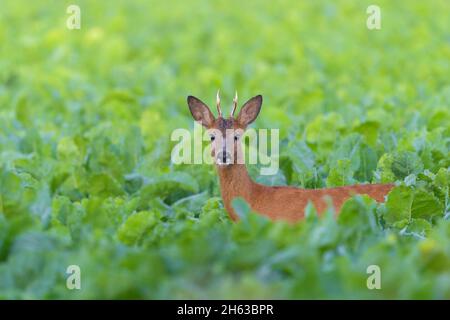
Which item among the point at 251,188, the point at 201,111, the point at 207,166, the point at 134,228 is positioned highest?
the point at 201,111

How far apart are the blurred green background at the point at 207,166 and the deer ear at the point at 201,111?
0.59m

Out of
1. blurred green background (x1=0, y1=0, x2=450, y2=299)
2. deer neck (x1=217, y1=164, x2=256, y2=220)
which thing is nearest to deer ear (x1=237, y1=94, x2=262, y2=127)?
deer neck (x1=217, y1=164, x2=256, y2=220)

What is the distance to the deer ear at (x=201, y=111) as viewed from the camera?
27.5 feet

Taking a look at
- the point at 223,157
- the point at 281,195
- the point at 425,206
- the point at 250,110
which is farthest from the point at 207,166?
the point at 425,206

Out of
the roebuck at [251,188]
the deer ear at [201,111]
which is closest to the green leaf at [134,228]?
the roebuck at [251,188]

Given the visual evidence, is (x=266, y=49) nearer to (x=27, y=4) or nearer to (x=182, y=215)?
(x=27, y=4)

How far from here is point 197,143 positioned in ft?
34.8

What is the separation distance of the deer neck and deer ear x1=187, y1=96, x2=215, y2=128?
13.3 inches

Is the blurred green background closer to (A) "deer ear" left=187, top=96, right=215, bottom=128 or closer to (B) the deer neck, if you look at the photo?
(B) the deer neck

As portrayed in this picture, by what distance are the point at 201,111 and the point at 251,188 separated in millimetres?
666

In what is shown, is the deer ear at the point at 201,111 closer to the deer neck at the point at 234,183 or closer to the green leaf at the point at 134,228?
the deer neck at the point at 234,183

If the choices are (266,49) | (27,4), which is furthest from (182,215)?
(27,4)

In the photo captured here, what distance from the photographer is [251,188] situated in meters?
8.28

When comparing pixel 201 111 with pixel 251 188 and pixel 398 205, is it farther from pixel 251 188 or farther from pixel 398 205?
pixel 398 205
